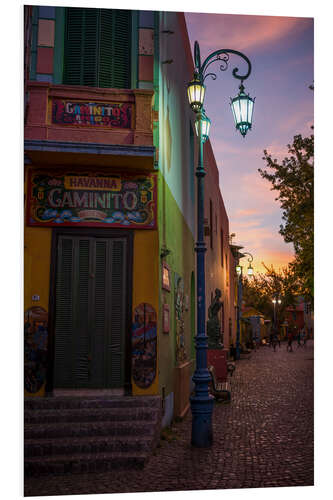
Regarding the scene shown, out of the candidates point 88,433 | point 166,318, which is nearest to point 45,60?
point 166,318

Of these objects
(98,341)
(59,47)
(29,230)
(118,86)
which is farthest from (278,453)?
(59,47)

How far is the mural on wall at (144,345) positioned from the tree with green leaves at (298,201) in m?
3.27

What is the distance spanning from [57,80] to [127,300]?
322 centimetres

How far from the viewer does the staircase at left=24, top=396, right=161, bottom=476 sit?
226 inches

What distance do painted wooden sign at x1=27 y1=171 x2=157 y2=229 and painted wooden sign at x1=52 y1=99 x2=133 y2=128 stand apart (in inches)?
27.5

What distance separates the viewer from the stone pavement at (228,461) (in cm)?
542

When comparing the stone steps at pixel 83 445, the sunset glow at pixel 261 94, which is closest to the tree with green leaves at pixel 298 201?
the sunset glow at pixel 261 94

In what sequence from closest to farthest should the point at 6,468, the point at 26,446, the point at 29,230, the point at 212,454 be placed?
the point at 6,468 < the point at 26,446 < the point at 212,454 < the point at 29,230

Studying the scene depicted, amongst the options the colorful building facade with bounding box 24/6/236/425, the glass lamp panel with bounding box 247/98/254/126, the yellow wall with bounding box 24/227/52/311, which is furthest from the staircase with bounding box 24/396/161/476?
the glass lamp panel with bounding box 247/98/254/126

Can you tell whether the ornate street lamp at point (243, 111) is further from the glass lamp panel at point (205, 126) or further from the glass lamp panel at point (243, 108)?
the glass lamp panel at point (205, 126)

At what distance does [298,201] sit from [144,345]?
5540 millimetres

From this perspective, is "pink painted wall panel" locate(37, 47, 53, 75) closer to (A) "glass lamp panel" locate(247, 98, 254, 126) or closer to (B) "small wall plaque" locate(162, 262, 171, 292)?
(A) "glass lamp panel" locate(247, 98, 254, 126)
